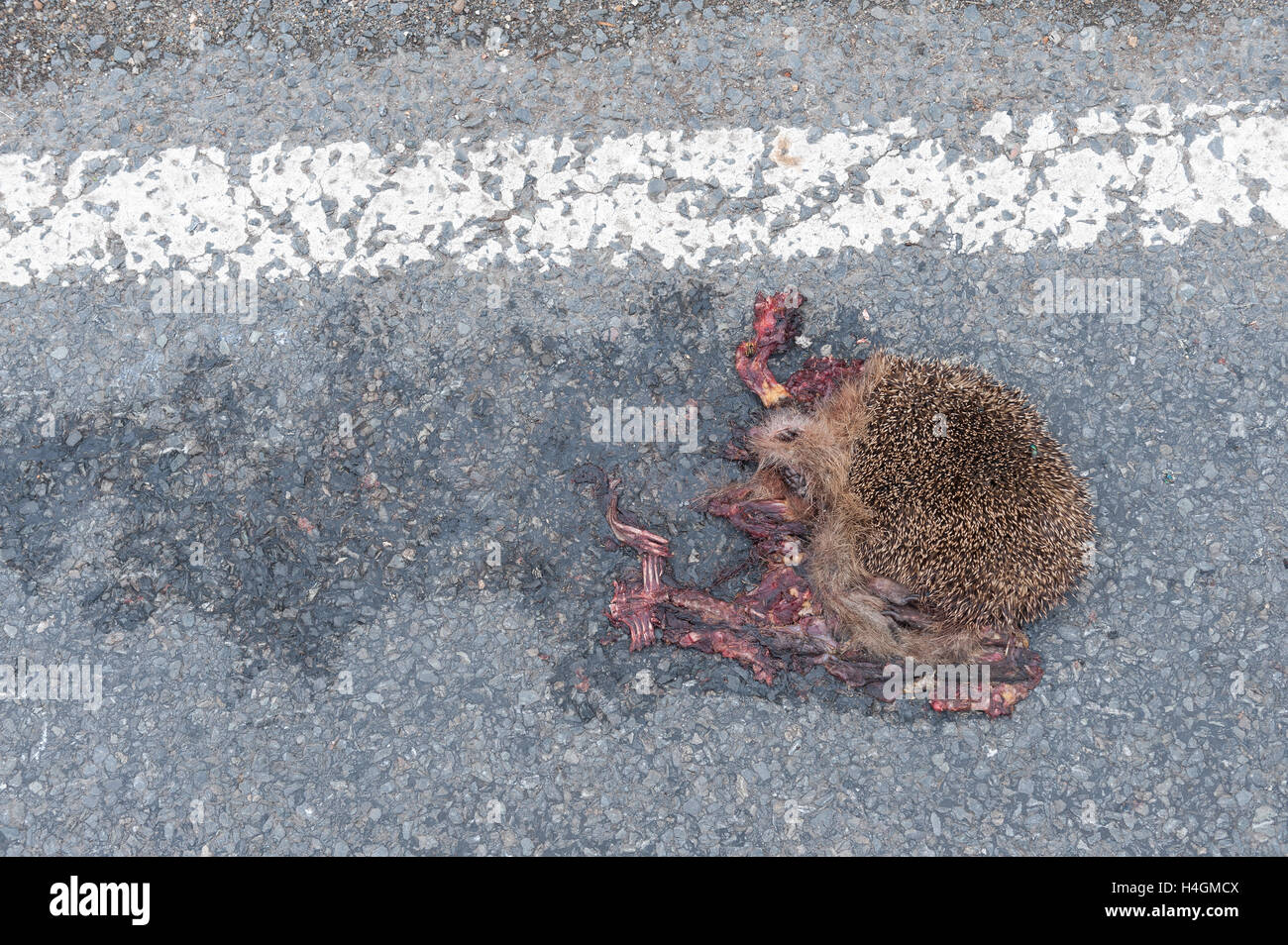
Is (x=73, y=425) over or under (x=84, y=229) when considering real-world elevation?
under

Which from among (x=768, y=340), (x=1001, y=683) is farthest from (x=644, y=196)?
(x=1001, y=683)

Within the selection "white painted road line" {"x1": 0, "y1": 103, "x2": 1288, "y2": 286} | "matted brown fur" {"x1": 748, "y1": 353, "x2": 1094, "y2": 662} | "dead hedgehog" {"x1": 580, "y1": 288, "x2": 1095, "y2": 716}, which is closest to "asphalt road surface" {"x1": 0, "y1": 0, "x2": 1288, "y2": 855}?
"white painted road line" {"x1": 0, "y1": 103, "x2": 1288, "y2": 286}

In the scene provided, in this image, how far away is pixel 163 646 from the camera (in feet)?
14.6

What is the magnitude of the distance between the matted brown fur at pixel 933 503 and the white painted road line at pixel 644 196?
100cm

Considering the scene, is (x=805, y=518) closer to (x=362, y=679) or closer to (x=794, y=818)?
(x=794, y=818)

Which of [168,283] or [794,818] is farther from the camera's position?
[168,283]

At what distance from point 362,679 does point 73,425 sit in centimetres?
226

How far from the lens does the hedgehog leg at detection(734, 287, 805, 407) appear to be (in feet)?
14.4

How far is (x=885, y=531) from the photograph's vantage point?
404 cm

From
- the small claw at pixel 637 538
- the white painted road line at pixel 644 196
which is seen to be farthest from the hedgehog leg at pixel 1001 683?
the white painted road line at pixel 644 196

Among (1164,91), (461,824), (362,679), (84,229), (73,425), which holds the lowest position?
(461,824)

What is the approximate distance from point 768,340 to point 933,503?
128 cm
